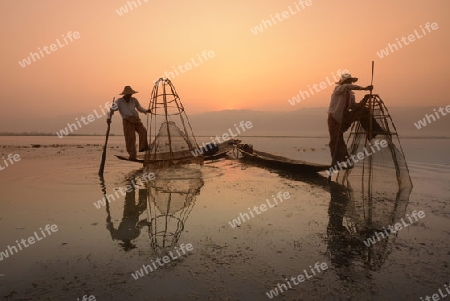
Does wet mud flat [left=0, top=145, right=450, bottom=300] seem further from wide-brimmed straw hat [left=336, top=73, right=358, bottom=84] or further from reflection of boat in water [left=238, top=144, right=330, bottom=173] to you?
wide-brimmed straw hat [left=336, top=73, right=358, bottom=84]

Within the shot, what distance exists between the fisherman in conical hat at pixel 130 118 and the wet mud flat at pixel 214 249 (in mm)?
4088

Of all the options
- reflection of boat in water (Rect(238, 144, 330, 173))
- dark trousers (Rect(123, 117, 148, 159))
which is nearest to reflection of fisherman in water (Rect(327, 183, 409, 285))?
reflection of boat in water (Rect(238, 144, 330, 173))

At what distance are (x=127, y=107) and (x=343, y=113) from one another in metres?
7.49

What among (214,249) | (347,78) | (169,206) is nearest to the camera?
(214,249)

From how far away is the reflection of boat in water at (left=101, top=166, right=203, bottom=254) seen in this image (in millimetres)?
4121

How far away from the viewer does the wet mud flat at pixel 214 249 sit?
9.05ft

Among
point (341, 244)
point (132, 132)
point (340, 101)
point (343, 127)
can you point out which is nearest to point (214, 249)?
point (341, 244)

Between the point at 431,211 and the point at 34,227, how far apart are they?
281 inches

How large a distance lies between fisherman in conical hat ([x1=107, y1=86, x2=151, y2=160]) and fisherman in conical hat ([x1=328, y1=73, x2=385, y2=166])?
676 cm

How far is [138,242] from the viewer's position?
3932 mm

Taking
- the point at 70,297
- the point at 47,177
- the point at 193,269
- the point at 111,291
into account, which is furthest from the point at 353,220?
the point at 47,177

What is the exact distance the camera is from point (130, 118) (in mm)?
10680

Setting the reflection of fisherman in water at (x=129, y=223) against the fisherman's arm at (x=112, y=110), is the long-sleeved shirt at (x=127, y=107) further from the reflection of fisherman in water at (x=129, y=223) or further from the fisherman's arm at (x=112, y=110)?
the reflection of fisherman in water at (x=129, y=223)

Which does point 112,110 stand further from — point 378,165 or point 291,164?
point 378,165
